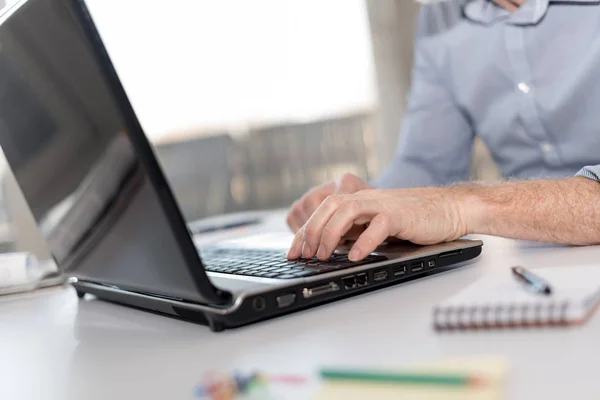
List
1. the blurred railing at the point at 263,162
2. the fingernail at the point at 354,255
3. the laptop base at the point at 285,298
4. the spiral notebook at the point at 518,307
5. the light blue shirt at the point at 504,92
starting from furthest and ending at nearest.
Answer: the blurred railing at the point at 263,162 < the light blue shirt at the point at 504,92 < the fingernail at the point at 354,255 < the laptop base at the point at 285,298 < the spiral notebook at the point at 518,307

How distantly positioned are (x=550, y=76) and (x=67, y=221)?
94 cm

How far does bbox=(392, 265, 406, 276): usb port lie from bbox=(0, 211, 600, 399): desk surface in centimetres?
2

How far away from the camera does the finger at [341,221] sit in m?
0.75

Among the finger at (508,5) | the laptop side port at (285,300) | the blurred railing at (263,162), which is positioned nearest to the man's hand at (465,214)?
the laptop side port at (285,300)

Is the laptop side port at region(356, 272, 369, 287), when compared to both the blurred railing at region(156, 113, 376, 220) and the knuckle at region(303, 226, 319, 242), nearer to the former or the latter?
the knuckle at region(303, 226, 319, 242)

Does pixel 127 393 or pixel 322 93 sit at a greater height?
pixel 127 393

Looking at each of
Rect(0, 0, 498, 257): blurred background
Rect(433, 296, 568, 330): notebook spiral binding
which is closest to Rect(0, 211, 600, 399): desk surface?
Rect(433, 296, 568, 330): notebook spiral binding

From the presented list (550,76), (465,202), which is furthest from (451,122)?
(465,202)

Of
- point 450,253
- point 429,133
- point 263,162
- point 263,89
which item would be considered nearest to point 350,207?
point 450,253

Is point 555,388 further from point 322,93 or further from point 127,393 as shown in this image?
point 322,93

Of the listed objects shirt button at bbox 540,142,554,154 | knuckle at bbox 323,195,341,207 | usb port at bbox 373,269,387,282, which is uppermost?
knuckle at bbox 323,195,341,207

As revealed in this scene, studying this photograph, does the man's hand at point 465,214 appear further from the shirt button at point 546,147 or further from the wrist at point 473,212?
the shirt button at point 546,147

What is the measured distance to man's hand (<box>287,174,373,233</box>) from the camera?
107 centimetres

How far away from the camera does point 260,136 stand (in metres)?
3.45
